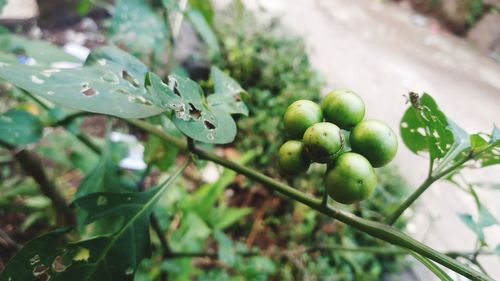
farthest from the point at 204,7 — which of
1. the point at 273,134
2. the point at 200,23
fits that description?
the point at 273,134

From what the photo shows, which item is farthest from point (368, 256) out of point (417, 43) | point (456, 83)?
point (417, 43)

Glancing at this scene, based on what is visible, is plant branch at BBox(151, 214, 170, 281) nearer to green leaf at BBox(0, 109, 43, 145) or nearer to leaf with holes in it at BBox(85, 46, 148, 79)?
green leaf at BBox(0, 109, 43, 145)

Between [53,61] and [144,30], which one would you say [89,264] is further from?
[144,30]

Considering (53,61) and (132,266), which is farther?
(53,61)

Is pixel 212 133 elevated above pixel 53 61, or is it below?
above

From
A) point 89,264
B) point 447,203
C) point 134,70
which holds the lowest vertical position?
point 447,203

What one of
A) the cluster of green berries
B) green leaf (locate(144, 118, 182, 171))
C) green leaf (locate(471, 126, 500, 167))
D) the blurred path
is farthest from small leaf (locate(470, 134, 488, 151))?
the blurred path

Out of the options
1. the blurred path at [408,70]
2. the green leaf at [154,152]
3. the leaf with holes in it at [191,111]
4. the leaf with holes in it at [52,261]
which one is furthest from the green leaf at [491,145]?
the blurred path at [408,70]

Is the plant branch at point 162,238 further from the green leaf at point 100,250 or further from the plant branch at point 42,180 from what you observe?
the green leaf at point 100,250
